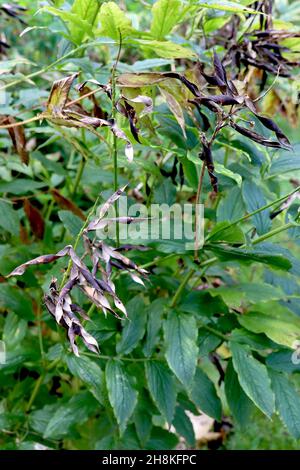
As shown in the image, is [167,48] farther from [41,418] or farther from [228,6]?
[41,418]

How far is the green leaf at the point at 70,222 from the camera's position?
48.6 inches

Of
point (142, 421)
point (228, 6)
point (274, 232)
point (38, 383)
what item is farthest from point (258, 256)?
point (38, 383)

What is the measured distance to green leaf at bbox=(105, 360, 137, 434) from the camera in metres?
1.13

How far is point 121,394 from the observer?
1.15 metres

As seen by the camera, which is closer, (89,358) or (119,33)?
(119,33)

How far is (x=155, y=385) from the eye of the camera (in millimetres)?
1218

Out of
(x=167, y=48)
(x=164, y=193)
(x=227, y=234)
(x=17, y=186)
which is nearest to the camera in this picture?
(x=167, y=48)

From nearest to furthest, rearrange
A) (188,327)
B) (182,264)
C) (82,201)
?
(188,327) < (182,264) < (82,201)

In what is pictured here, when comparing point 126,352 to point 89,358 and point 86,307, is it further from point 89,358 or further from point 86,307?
point 86,307

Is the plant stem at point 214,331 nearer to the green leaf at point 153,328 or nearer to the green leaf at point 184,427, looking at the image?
the green leaf at point 153,328

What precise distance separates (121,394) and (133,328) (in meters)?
0.16

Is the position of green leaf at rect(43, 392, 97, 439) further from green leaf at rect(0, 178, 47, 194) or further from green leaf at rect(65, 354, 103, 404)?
green leaf at rect(0, 178, 47, 194)
